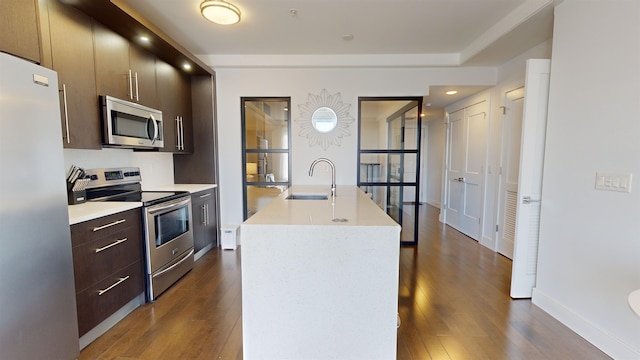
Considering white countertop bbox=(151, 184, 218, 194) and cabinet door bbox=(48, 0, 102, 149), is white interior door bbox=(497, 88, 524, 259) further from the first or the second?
cabinet door bbox=(48, 0, 102, 149)

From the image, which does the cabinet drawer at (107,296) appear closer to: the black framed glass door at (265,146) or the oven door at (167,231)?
the oven door at (167,231)

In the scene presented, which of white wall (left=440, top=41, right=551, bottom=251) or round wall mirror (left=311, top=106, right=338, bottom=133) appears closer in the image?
white wall (left=440, top=41, right=551, bottom=251)

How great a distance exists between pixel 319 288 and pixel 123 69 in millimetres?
2545

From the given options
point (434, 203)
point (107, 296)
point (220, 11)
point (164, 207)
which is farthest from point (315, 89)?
point (434, 203)

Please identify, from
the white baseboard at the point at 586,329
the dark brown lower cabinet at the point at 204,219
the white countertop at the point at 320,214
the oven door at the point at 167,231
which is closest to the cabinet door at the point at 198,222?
the dark brown lower cabinet at the point at 204,219

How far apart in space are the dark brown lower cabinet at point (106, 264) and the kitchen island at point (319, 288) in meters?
1.10

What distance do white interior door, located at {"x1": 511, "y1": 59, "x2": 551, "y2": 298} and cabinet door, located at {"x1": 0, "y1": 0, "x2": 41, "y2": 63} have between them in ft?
11.6

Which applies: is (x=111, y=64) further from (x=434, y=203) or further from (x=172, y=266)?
(x=434, y=203)

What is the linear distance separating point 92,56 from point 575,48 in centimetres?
367

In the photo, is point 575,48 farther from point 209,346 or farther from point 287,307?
point 209,346

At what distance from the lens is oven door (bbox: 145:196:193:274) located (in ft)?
7.63

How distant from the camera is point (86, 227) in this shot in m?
1.73

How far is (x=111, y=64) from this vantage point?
2305mm

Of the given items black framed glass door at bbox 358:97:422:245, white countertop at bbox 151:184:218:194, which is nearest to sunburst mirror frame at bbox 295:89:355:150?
black framed glass door at bbox 358:97:422:245
